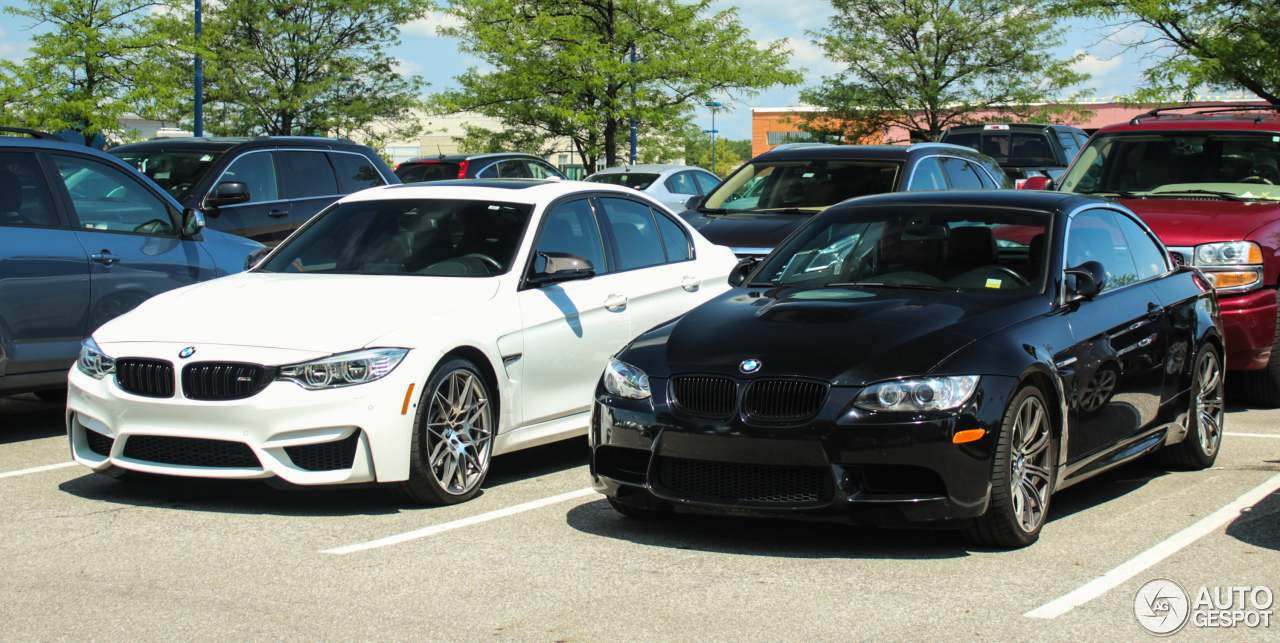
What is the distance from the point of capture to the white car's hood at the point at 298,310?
5895mm

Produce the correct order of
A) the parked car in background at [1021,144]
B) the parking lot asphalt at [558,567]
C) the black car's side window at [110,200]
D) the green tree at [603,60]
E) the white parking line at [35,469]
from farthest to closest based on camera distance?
the green tree at [603,60]
the parked car in background at [1021,144]
the black car's side window at [110,200]
the white parking line at [35,469]
the parking lot asphalt at [558,567]

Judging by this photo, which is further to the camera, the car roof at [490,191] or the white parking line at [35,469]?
the car roof at [490,191]

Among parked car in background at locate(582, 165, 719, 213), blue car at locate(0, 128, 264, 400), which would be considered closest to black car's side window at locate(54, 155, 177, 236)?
blue car at locate(0, 128, 264, 400)

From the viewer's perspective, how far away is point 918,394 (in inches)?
198

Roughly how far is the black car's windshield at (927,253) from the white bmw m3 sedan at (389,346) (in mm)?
1221

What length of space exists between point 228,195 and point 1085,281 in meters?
6.94

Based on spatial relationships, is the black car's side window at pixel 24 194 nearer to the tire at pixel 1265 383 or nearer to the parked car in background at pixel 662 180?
the tire at pixel 1265 383

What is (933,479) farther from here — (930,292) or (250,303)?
(250,303)

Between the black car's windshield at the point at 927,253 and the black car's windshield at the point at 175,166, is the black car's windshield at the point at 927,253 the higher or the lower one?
the lower one

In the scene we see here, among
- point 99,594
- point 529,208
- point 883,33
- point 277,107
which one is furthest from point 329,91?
point 99,594

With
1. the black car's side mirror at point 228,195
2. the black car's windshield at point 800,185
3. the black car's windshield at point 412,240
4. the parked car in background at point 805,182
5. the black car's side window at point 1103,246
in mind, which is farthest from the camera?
the black car's windshield at point 800,185

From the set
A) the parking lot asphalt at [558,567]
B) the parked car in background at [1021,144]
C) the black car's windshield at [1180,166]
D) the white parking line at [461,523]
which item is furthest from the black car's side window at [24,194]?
the parked car in background at [1021,144]

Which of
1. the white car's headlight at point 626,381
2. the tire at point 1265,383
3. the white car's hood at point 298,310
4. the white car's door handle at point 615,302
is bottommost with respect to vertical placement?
the tire at point 1265,383

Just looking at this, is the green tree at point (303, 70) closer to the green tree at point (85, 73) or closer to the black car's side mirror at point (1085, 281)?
the green tree at point (85, 73)
